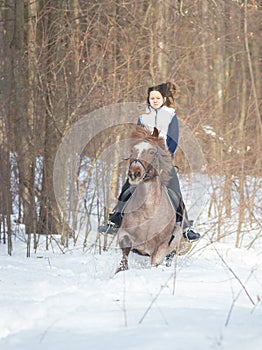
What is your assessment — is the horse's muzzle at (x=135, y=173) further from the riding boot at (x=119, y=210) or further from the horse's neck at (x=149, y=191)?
the riding boot at (x=119, y=210)

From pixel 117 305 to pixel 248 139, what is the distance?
7324 millimetres

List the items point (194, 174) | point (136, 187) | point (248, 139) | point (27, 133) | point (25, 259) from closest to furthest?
point (136, 187) < point (25, 259) < point (27, 133) < point (194, 174) < point (248, 139)

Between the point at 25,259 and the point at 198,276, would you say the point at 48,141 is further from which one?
the point at 198,276

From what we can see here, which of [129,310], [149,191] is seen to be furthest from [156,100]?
[129,310]

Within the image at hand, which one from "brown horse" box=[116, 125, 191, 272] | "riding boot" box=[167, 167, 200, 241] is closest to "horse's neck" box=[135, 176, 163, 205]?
"brown horse" box=[116, 125, 191, 272]

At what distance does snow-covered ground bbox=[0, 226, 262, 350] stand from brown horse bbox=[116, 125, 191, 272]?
14.3 inches

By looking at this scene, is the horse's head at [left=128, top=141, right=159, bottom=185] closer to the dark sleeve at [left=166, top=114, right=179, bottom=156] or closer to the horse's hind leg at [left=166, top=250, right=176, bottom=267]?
the dark sleeve at [left=166, top=114, right=179, bottom=156]

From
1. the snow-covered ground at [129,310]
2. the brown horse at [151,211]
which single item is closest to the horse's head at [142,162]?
the brown horse at [151,211]

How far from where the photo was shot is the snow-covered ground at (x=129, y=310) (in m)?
3.20

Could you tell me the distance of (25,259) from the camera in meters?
7.92

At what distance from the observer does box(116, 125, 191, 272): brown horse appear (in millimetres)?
6594

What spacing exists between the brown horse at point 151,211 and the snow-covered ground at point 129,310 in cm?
36

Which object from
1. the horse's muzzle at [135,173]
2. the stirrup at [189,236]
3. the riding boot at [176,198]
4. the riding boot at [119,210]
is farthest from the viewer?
the stirrup at [189,236]

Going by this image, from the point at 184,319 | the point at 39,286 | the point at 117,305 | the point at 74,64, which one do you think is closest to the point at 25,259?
the point at 39,286
